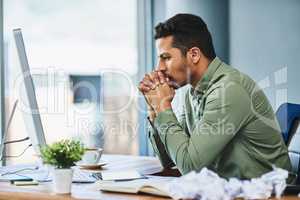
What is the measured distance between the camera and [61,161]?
1.48 m

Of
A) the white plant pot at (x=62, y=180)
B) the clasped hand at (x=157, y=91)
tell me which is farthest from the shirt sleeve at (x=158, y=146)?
the white plant pot at (x=62, y=180)

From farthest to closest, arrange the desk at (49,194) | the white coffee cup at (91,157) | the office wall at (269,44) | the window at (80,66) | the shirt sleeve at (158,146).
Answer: the office wall at (269,44) → the window at (80,66) → the white coffee cup at (91,157) → the shirt sleeve at (158,146) → the desk at (49,194)

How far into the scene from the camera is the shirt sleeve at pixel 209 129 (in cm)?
154

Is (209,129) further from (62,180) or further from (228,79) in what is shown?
(62,180)

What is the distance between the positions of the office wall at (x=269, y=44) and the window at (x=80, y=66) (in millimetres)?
888

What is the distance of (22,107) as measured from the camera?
181 cm

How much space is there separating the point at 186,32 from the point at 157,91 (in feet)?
0.83

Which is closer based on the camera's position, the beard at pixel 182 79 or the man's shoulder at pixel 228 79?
the man's shoulder at pixel 228 79

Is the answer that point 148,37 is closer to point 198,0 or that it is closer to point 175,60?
point 198,0

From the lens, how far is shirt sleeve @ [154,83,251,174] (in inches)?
60.7

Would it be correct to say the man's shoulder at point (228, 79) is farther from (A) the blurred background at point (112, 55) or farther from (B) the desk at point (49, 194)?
(A) the blurred background at point (112, 55)

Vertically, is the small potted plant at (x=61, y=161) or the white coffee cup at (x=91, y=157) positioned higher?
the small potted plant at (x=61, y=161)

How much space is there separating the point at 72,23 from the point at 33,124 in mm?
2006

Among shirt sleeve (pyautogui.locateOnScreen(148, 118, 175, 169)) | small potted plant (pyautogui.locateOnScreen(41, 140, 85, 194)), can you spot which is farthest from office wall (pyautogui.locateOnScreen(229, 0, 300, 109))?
small potted plant (pyautogui.locateOnScreen(41, 140, 85, 194))
